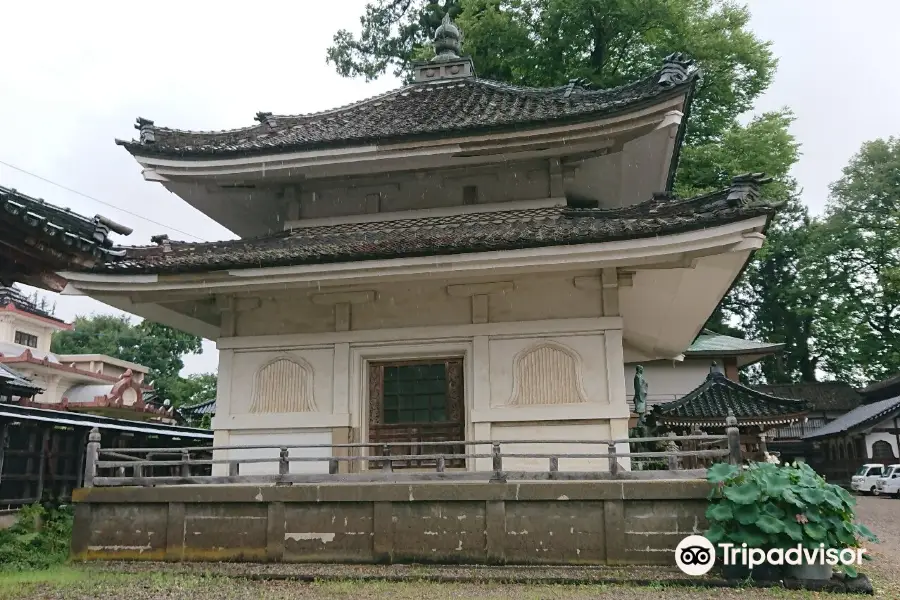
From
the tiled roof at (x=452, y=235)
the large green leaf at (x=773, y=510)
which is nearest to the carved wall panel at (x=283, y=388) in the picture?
the tiled roof at (x=452, y=235)

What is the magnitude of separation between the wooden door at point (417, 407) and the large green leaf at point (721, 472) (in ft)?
13.7

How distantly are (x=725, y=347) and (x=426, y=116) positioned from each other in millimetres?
22176

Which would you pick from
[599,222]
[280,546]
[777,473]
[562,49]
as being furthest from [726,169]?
[280,546]

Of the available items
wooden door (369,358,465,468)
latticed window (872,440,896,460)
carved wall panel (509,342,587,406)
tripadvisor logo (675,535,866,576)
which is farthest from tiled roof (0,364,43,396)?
latticed window (872,440,896,460)

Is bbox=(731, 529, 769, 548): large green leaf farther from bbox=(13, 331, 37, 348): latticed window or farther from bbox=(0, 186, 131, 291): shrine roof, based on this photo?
bbox=(13, 331, 37, 348): latticed window

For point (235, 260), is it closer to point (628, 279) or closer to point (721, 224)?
point (628, 279)

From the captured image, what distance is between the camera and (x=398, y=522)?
356 inches

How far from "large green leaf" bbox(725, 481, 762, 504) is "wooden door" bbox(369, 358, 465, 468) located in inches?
177

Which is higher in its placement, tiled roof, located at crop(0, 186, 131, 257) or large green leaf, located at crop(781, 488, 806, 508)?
tiled roof, located at crop(0, 186, 131, 257)

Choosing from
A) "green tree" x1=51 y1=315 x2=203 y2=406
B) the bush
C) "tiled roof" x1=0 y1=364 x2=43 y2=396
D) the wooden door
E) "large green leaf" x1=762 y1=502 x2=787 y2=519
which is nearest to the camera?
"large green leaf" x1=762 y1=502 x2=787 y2=519

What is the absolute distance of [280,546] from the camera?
9203 millimetres

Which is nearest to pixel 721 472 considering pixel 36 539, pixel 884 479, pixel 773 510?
pixel 773 510

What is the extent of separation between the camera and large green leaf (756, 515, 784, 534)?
750 centimetres

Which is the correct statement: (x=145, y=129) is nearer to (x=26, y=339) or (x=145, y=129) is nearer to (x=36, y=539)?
(x=36, y=539)
